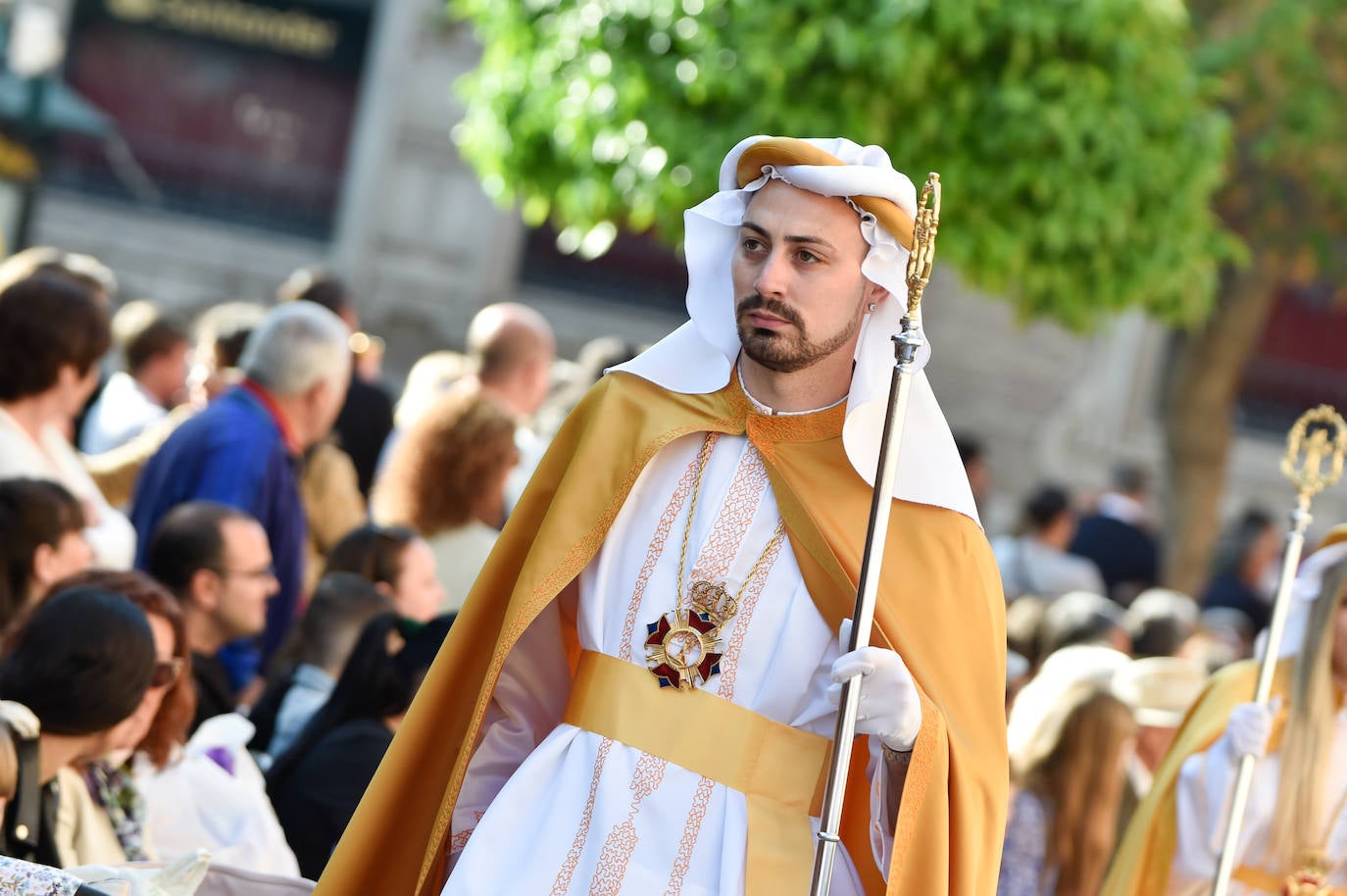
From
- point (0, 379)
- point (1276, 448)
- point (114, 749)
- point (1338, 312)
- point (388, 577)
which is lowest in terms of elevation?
point (114, 749)

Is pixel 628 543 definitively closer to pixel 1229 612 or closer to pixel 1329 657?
pixel 1329 657

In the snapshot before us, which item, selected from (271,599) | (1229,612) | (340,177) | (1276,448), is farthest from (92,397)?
(1276,448)

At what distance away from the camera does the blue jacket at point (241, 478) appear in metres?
5.74

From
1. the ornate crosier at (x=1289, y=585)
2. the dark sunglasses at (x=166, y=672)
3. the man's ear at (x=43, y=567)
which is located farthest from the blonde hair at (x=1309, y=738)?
the man's ear at (x=43, y=567)

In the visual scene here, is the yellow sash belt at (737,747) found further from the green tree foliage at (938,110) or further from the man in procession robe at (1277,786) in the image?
the green tree foliage at (938,110)

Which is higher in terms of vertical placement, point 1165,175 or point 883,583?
point 1165,175

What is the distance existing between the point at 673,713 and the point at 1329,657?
2427 mm

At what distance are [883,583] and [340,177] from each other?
546 inches

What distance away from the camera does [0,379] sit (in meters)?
5.11

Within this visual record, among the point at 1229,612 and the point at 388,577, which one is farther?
the point at 1229,612

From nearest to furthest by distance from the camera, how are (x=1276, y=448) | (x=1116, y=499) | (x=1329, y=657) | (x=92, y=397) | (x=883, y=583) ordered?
(x=883, y=583)
(x=1329, y=657)
(x=92, y=397)
(x=1116, y=499)
(x=1276, y=448)

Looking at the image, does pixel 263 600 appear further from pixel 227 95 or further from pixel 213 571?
pixel 227 95

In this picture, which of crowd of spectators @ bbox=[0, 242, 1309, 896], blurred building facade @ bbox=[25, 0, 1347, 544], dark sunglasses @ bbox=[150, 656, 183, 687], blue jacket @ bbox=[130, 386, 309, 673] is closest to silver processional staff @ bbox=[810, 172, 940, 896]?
crowd of spectators @ bbox=[0, 242, 1309, 896]

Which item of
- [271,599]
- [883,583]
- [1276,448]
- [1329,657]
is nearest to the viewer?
[883,583]
